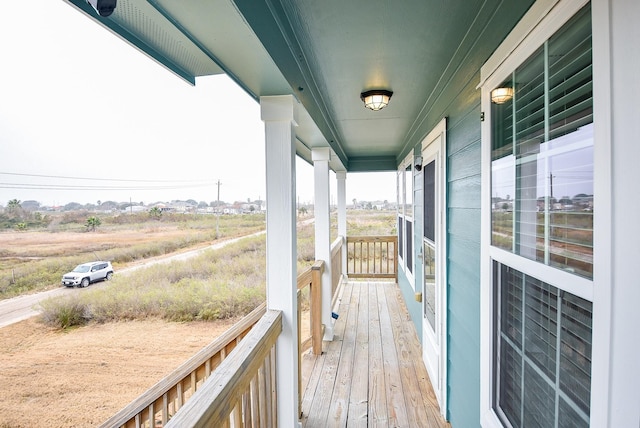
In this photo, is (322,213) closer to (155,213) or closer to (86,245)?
(155,213)

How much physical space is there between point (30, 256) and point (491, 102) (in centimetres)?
177

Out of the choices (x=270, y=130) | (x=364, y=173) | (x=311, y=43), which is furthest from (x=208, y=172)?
(x=364, y=173)

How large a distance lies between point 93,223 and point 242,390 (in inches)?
34.9

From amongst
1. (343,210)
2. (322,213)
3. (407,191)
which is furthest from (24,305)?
(343,210)

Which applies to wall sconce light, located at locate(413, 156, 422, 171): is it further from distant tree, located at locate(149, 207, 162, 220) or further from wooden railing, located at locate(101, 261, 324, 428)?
distant tree, located at locate(149, 207, 162, 220)

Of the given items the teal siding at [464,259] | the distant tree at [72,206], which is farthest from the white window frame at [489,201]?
the distant tree at [72,206]

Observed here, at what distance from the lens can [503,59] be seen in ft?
3.99

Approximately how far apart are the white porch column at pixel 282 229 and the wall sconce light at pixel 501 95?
104 cm

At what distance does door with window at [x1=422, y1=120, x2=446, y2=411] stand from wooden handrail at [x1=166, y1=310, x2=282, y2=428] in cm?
129

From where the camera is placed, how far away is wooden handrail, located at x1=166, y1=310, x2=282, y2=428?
96 centimetres

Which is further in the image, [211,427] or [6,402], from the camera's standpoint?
[211,427]

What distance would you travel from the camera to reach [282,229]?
1.83m

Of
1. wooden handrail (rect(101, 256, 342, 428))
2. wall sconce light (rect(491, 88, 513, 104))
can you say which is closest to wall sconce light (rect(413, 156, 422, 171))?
wall sconce light (rect(491, 88, 513, 104))

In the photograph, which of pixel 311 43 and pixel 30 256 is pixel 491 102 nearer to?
pixel 311 43
